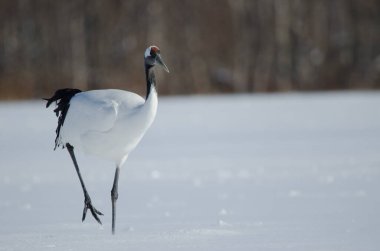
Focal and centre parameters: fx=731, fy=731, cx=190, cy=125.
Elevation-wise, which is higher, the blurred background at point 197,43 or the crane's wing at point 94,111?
the crane's wing at point 94,111

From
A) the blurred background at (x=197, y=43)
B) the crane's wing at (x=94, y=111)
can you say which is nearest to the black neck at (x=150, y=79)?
the crane's wing at (x=94, y=111)

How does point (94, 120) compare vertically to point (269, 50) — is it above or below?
above

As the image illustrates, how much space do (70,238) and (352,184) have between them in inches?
141

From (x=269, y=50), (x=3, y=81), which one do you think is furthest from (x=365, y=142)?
(x=269, y=50)

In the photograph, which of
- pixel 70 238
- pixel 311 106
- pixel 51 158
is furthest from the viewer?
pixel 311 106

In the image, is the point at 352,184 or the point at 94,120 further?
the point at 352,184

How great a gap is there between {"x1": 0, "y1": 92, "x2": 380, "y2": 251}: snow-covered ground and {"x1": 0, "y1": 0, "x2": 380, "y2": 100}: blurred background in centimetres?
1668

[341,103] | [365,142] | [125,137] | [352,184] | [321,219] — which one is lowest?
[341,103]

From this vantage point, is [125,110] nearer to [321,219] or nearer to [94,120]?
[94,120]

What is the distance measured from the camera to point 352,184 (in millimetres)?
7777

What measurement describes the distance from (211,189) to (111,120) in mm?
2345

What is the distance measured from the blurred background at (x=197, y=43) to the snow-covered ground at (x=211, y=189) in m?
16.7

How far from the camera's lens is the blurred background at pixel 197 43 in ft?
106

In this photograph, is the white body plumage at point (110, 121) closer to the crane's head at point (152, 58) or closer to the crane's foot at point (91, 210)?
the crane's head at point (152, 58)
